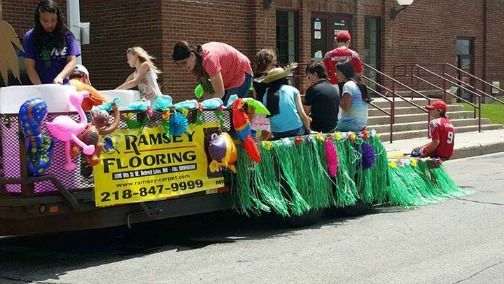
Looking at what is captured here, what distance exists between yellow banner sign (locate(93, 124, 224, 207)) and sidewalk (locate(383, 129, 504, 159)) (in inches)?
324

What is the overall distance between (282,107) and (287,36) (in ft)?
39.0

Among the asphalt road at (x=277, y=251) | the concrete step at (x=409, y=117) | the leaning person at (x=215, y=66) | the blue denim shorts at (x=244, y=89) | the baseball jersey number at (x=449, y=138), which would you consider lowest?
the asphalt road at (x=277, y=251)

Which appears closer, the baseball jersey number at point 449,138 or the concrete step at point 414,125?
the baseball jersey number at point 449,138

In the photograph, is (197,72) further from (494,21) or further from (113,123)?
(494,21)

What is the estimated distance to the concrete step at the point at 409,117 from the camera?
17.7 m

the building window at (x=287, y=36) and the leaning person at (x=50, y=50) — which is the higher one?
the building window at (x=287, y=36)

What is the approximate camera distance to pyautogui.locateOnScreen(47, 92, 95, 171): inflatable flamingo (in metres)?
5.84

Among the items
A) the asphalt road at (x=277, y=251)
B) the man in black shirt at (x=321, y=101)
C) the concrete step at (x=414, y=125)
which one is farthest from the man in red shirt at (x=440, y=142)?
the concrete step at (x=414, y=125)

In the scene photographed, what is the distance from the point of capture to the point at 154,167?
21.5ft

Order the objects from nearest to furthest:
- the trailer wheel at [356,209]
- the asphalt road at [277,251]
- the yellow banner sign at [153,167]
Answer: the asphalt road at [277,251]
the yellow banner sign at [153,167]
the trailer wheel at [356,209]

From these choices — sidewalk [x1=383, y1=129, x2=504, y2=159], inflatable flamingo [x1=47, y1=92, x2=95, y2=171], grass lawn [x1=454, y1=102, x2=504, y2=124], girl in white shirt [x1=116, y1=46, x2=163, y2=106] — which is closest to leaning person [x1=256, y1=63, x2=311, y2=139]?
girl in white shirt [x1=116, y1=46, x2=163, y2=106]

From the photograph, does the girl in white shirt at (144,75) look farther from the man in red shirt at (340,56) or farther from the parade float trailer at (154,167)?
the man in red shirt at (340,56)

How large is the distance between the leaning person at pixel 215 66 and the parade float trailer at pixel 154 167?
65 centimetres

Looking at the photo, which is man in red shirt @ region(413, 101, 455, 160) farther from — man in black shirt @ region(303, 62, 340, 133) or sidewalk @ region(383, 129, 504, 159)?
sidewalk @ region(383, 129, 504, 159)
